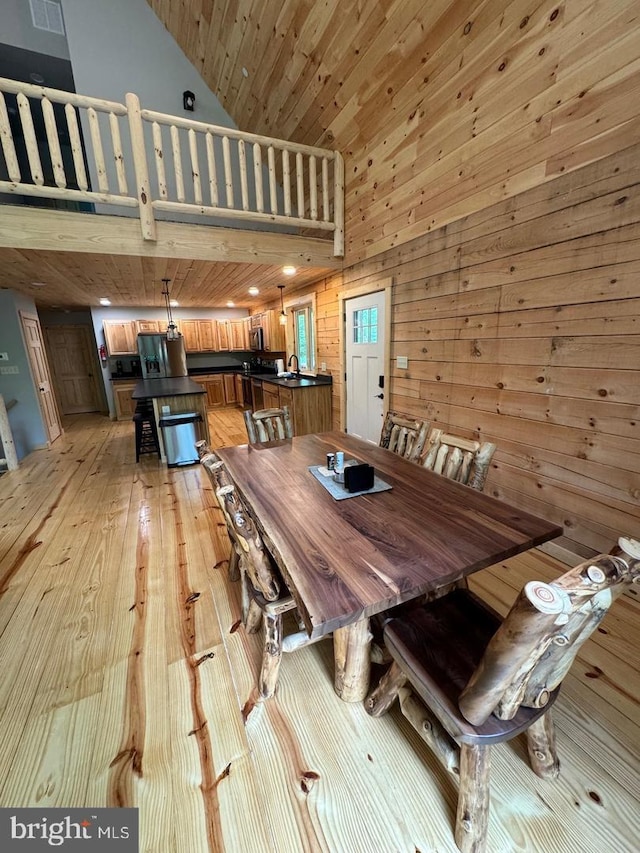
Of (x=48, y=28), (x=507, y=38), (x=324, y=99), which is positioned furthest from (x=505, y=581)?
(x=48, y=28)

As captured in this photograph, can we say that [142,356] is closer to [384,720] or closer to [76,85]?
[76,85]

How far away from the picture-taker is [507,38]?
1.99 m

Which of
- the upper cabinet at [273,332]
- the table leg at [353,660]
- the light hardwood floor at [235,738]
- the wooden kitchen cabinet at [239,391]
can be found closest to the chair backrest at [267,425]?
the light hardwood floor at [235,738]

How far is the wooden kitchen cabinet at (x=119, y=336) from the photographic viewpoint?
6973 mm

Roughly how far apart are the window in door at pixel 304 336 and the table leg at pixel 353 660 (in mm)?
4332

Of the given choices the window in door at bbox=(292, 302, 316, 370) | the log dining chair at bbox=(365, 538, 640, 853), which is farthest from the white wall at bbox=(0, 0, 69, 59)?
the log dining chair at bbox=(365, 538, 640, 853)

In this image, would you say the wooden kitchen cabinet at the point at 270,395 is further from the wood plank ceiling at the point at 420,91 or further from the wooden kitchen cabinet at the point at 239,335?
the wooden kitchen cabinet at the point at 239,335

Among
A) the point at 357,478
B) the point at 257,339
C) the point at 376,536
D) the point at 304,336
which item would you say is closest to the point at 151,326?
the point at 257,339

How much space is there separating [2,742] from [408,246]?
3.86 meters

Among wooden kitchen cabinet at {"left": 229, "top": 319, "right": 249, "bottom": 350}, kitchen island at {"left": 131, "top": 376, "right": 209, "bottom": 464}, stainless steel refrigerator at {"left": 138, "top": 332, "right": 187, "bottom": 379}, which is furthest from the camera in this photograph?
wooden kitchen cabinet at {"left": 229, "top": 319, "right": 249, "bottom": 350}

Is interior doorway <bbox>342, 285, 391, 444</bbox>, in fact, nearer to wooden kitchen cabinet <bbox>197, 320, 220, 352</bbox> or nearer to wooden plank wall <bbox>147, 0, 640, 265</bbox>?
wooden plank wall <bbox>147, 0, 640, 265</bbox>

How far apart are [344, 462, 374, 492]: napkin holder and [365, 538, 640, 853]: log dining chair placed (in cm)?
55

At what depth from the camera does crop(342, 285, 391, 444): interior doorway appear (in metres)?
3.52

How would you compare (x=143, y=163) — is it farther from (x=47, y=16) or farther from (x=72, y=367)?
(x=72, y=367)
